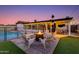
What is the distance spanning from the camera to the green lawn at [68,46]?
3.60 meters

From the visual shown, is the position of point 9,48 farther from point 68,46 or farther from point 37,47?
point 68,46

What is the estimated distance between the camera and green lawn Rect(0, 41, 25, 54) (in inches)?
141

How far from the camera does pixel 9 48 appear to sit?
11.8 ft

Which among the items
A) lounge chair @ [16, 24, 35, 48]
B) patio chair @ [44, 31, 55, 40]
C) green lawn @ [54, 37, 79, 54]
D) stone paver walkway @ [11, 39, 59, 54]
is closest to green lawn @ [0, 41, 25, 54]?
stone paver walkway @ [11, 39, 59, 54]

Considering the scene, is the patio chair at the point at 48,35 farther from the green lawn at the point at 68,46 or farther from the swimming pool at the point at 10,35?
the swimming pool at the point at 10,35

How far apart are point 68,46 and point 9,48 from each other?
3.21 ft

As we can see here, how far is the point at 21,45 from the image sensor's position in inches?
144

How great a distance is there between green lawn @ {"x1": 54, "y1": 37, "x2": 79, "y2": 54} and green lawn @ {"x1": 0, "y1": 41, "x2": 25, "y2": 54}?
614 millimetres

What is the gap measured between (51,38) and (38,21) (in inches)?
14.0

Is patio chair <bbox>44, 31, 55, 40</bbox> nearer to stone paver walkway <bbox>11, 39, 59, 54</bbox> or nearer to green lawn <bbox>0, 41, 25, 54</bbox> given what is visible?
stone paver walkway <bbox>11, 39, 59, 54</bbox>

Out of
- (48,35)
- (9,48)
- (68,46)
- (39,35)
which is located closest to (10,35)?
(9,48)
